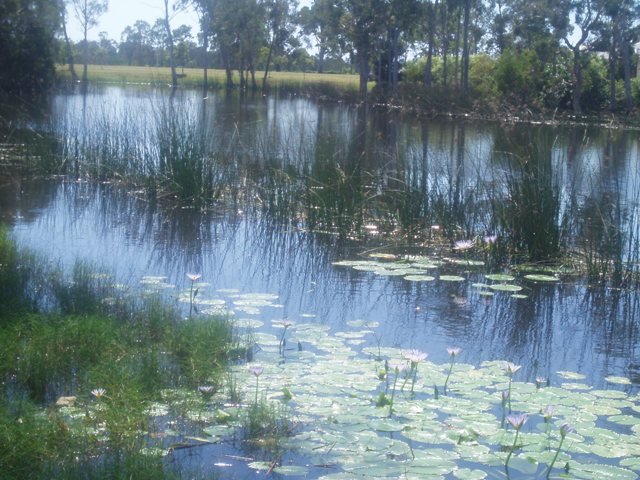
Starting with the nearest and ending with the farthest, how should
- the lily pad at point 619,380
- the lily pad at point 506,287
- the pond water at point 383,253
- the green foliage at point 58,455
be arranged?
the green foliage at point 58,455 < the lily pad at point 619,380 < the pond water at point 383,253 < the lily pad at point 506,287

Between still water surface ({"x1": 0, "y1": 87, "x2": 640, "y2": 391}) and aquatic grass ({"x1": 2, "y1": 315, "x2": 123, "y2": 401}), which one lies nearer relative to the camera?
aquatic grass ({"x1": 2, "y1": 315, "x2": 123, "y2": 401})

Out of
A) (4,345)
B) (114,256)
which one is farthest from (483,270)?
(4,345)

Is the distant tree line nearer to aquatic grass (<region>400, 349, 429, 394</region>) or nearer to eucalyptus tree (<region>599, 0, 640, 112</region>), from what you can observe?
eucalyptus tree (<region>599, 0, 640, 112</region>)

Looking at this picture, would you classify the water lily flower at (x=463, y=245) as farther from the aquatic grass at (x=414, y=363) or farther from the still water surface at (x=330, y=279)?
the aquatic grass at (x=414, y=363)

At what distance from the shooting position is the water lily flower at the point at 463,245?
6959mm

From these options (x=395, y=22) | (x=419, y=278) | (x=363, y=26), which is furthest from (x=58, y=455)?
(x=363, y=26)

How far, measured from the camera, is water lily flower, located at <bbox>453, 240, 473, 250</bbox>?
696cm

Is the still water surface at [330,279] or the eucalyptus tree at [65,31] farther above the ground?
the eucalyptus tree at [65,31]

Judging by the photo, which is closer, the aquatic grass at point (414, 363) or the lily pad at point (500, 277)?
the aquatic grass at point (414, 363)

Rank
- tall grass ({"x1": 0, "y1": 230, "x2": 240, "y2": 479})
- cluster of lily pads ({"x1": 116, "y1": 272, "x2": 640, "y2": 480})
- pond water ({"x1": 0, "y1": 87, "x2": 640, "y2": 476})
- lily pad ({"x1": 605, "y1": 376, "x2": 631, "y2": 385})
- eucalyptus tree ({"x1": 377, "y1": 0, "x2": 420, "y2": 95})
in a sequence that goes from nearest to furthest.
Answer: tall grass ({"x1": 0, "y1": 230, "x2": 240, "y2": 479})
cluster of lily pads ({"x1": 116, "y1": 272, "x2": 640, "y2": 480})
lily pad ({"x1": 605, "y1": 376, "x2": 631, "y2": 385})
pond water ({"x1": 0, "y1": 87, "x2": 640, "y2": 476})
eucalyptus tree ({"x1": 377, "y1": 0, "x2": 420, "y2": 95})

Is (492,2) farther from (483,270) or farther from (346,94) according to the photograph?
(483,270)

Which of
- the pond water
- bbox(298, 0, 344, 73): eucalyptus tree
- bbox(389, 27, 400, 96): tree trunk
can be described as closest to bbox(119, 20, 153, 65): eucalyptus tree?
bbox(298, 0, 344, 73): eucalyptus tree

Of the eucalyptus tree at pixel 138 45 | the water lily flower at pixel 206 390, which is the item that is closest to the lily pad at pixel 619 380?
the water lily flower at pixel 206 390

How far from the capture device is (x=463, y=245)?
6.93 metres
